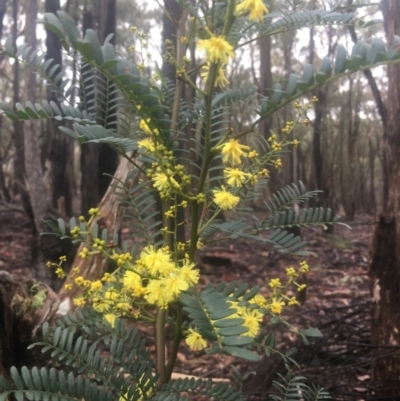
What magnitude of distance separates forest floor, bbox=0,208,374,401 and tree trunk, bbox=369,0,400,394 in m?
0.09

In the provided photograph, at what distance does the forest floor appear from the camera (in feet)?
6.72

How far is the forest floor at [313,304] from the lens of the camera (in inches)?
80.7

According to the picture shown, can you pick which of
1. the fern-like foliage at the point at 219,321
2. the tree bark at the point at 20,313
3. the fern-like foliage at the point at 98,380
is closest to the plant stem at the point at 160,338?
the fern-like foliage at the point at 98,380

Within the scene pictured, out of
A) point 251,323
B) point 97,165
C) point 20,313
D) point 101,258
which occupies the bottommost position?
point 20,313

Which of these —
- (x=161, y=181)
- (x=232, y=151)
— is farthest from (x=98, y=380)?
(x=232, y=151)

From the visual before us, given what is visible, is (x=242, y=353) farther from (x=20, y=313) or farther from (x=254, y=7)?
(x=20, y=313)

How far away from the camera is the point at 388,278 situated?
194 centimetres

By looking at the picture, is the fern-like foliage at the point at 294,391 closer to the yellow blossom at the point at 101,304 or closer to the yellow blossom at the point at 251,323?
the yellow blossom at the point at 251,323

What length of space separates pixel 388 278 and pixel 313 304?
94.8 inches

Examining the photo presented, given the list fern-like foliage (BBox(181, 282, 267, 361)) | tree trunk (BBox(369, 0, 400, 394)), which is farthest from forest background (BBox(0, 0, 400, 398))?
fern-like foliage (BBox(181, 282, 267, 361))

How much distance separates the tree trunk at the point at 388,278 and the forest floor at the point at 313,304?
89 millimetres

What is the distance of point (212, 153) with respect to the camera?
77cm

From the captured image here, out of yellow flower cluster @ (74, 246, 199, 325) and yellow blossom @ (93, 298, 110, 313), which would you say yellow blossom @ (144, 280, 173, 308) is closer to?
yellow flower cluster @ (74, 246, 199, 325)

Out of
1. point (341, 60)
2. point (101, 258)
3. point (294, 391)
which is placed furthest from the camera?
point (101, 258)
